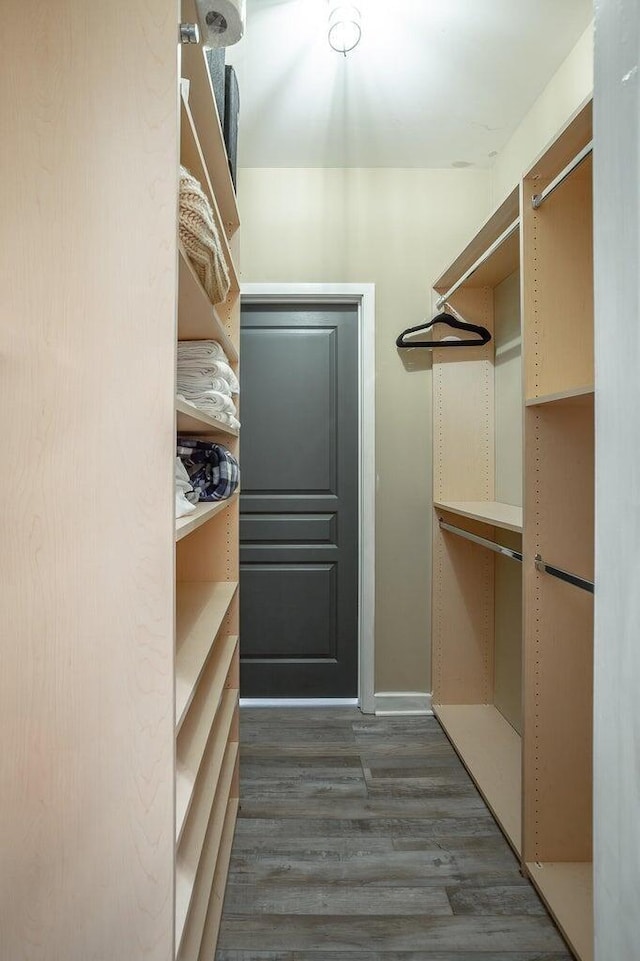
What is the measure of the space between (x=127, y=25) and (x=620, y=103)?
2.30 feet

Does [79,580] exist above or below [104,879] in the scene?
above

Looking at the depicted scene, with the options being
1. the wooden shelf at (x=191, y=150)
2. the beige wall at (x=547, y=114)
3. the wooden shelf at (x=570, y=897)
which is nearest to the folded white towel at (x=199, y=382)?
the wooden shelf at (x=191, y=150)

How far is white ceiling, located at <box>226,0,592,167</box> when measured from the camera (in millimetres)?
1699

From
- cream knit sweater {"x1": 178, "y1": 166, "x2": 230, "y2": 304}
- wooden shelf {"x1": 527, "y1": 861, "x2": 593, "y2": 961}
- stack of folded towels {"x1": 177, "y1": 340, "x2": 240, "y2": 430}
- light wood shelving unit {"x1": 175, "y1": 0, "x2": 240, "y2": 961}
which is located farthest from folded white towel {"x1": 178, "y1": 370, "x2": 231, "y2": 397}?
wooden shelf {"x1": 527, "y1": 861, "x2": 593, "y2": 961}

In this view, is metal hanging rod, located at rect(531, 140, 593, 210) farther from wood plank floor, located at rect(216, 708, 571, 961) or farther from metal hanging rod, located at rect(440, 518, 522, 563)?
wood plank floor, located at rect(216, 708, 571, 961)

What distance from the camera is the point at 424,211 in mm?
2602

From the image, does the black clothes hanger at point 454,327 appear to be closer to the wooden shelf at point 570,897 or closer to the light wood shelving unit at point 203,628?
the light wood shelving unit at point 203,628

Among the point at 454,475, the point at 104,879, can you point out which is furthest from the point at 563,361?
the point at 104,879

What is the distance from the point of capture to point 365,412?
2.61m

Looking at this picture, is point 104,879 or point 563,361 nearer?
point 104,879

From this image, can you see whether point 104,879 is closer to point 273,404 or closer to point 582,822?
point 582,822

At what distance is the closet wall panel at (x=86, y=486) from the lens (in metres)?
0.75

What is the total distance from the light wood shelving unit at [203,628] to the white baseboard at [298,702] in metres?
0.83

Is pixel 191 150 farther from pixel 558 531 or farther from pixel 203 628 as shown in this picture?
pixel 558 531
